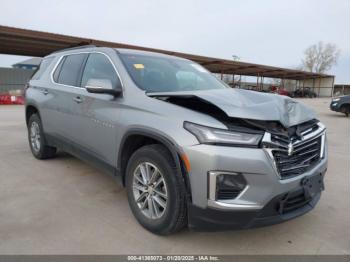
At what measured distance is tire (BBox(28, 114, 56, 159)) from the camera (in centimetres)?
490

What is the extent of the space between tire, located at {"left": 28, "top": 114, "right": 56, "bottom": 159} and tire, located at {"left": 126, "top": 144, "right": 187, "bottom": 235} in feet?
8.67

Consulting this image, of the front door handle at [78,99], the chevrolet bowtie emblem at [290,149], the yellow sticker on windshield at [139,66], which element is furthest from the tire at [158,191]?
the front door handle at [78,99]

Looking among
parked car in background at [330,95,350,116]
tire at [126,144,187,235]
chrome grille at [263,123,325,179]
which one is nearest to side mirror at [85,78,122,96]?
tire at [126,144,187,235]

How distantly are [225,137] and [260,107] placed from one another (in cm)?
46

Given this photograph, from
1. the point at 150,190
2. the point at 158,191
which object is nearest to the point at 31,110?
the point at 150,190

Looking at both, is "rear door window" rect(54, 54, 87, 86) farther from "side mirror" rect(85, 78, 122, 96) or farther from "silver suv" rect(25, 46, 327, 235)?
"side mirror" rect(85, 78, 122, 96)

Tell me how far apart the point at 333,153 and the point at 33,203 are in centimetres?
580

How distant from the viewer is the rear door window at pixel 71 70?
392cm

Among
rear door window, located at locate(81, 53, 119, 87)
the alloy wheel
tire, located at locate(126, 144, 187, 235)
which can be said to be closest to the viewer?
tire, located at locate(126, 144, 187, 235)

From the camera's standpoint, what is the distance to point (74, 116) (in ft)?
12.3

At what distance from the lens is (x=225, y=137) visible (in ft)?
7.16

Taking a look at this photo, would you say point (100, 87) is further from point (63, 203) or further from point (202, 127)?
point (63, 203)

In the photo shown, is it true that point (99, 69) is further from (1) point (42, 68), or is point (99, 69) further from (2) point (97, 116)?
(1) point (42, 68)

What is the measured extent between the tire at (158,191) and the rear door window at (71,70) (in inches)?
67.5
